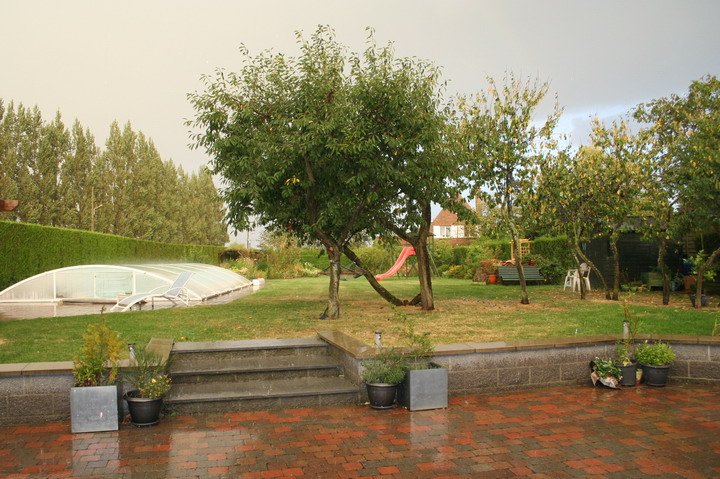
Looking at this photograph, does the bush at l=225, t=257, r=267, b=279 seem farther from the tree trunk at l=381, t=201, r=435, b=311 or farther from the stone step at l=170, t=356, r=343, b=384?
the stone step at l=170, t=356, r=343, b=384

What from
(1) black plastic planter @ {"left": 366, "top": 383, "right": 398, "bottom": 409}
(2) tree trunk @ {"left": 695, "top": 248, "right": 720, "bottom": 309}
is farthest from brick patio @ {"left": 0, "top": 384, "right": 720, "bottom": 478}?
(2) tree trunk @ {"left": 695, "top": 248, "right": 720, "bottom": 309}

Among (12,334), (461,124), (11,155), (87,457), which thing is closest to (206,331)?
(12,334)

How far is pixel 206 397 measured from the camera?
570cm

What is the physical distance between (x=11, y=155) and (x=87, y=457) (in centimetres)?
3256

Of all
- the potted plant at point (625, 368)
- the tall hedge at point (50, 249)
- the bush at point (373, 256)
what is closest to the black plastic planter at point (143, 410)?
the potted plant at point (625, 368)

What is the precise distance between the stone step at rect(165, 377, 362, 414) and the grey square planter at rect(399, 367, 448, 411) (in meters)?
0.61

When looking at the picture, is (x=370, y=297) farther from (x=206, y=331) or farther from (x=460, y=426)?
(x=460, y=426)

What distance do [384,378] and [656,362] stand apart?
329 cm

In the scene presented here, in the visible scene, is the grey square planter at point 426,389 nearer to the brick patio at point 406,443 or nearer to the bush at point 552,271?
the brick patio at point 406,443

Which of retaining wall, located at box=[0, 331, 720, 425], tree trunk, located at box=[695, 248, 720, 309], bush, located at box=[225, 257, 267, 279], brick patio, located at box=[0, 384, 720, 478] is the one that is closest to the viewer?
brick patio, located at box=[0, 384, 720, 478]

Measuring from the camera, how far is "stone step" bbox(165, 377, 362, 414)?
18.6 ft

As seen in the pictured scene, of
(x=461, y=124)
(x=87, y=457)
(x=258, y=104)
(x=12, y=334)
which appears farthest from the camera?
(x=461, y=124)

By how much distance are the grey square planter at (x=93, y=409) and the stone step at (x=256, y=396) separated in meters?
0.60

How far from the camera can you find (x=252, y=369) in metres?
6.43
